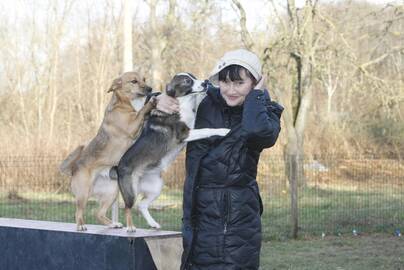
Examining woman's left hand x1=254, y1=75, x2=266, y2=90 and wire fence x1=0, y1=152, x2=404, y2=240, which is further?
wire fence x1=0, y1=152, x2=404, y2=240

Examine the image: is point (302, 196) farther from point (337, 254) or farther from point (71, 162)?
point (71, 162)

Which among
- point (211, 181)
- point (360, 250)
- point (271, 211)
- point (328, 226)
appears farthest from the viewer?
point (271, 211)

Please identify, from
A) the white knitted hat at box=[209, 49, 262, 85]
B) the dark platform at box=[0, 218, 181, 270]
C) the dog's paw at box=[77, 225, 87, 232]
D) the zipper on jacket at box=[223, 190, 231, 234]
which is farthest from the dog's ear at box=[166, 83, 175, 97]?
the zipper on jacket at box=[223, 190, 231, 234]

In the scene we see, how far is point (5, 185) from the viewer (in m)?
15.9

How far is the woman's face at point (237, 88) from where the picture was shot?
3684 millimetres

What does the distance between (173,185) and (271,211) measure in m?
2.44

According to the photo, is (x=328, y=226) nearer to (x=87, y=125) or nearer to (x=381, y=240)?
(x=381, y=240)

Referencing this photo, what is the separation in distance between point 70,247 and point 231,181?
189 centimetres

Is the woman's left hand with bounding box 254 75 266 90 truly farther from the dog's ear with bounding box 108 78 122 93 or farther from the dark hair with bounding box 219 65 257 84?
the dog's ear with bounding box 108 78 122 93

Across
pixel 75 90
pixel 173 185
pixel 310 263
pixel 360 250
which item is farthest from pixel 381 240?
pixel 75 90

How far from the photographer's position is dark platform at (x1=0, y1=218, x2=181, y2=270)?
4.61m

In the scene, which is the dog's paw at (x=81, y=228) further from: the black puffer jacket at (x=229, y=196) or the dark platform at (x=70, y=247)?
the black puffer jacket at (x=229, y=196)

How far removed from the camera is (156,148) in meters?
4.73

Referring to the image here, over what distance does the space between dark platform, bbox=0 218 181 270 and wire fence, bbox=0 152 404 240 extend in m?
6.41
